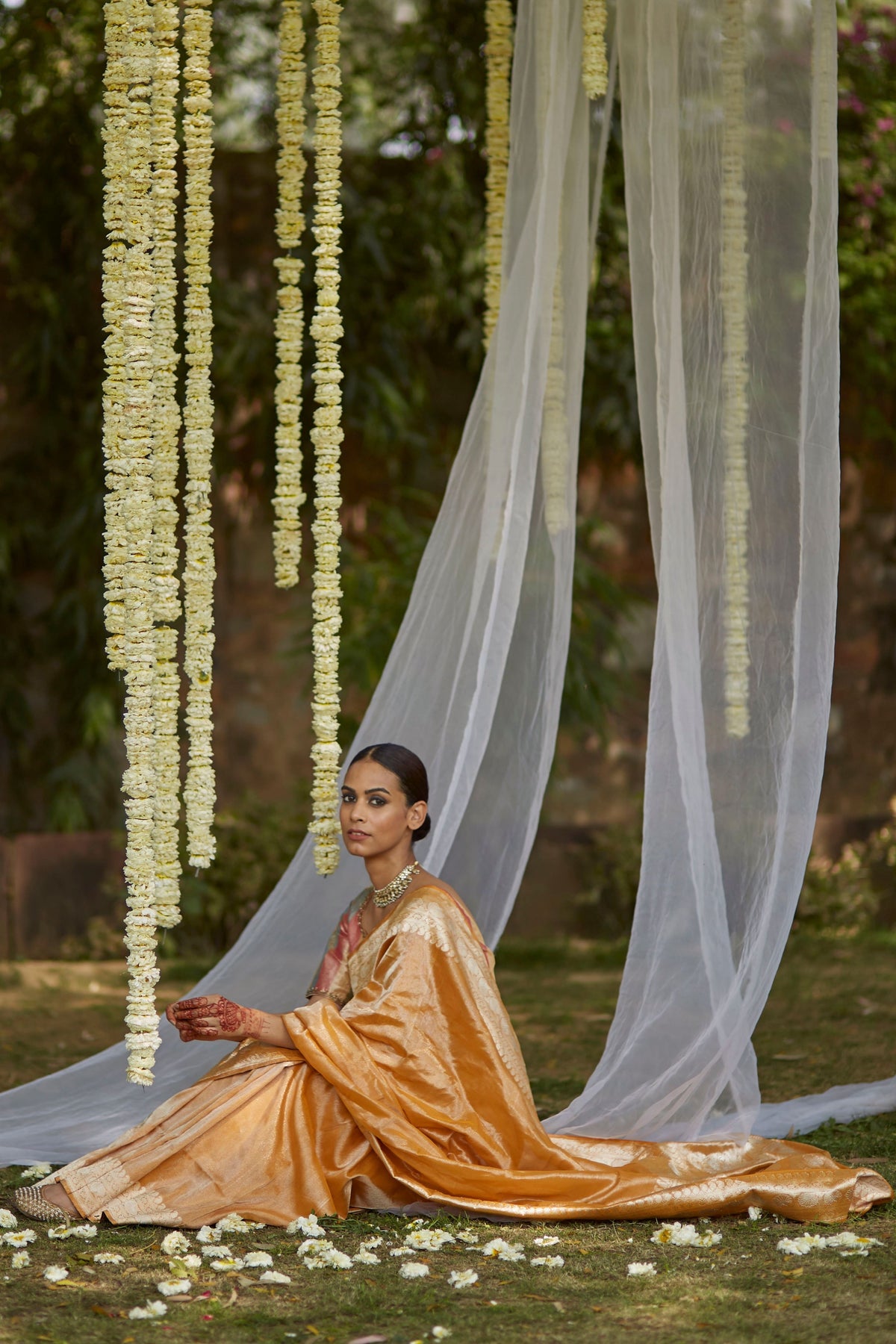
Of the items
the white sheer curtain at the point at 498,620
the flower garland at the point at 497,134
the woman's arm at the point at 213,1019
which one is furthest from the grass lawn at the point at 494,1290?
the flower garland at the point at 497,134

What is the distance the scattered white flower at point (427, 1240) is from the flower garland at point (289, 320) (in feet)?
4.24

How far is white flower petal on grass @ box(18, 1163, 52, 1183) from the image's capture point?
273 centimetres

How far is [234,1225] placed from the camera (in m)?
2.44

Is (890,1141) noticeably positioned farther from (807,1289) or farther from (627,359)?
(627,359)

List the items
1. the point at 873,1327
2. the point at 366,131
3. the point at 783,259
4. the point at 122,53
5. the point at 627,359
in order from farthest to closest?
1. the point at 366,131
2. the point at 627,359
3. the point at 783,259
4. the point at 122,53
5. the point at 873,1327

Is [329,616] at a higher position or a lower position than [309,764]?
higher

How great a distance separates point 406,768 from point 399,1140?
646 millimetres

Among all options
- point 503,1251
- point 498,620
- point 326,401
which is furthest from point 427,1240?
point 326,401

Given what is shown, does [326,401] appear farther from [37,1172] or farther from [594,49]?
[37,1172]

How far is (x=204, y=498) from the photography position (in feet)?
9.48

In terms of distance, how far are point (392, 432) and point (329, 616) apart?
292 cm

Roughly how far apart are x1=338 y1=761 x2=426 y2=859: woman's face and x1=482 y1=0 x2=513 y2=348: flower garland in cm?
103

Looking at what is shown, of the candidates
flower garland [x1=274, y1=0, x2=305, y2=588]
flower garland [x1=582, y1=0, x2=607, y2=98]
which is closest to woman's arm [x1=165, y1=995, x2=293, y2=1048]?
flower garland [x1=274, y1=0, x2=305, y2=588]

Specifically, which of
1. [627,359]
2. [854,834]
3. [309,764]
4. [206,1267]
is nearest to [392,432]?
[627,359]
